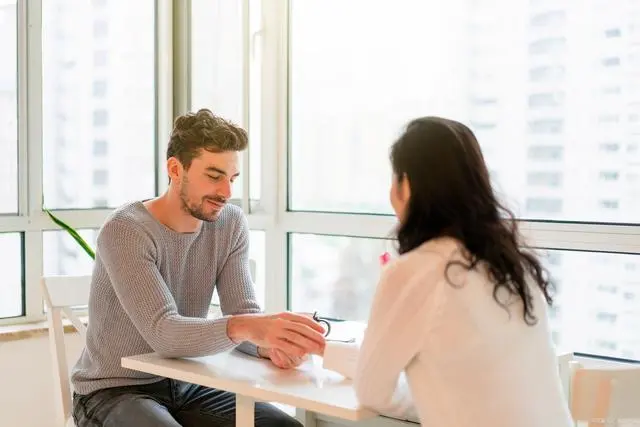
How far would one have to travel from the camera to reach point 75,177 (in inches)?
121

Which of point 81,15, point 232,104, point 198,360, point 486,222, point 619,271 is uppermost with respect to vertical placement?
A: point 81,15

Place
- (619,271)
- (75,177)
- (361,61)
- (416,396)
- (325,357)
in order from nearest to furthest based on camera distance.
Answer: (416,396), (325,357), (619,271), (361,61), (75,177)

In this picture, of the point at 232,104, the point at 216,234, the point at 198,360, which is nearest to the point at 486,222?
the point at 198,360

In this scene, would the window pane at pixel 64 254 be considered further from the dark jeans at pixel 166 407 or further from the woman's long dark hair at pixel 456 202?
the woman's long dark hair at pixel 456 202

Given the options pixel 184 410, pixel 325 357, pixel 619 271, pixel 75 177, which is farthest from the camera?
pixel 75 177

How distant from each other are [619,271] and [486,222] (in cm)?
95

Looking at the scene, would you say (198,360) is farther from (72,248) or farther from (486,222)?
(72,248)

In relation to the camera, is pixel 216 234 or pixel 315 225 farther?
pixel 315 225

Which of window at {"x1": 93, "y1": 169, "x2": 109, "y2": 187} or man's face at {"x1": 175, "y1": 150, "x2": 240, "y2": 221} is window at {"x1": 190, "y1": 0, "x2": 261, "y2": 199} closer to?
window at {"x1": 93, "y1": 169, "x2": 109, "y2": 187}

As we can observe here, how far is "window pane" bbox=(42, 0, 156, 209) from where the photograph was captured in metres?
3.01

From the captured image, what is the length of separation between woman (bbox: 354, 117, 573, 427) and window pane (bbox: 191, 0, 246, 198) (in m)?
1.72

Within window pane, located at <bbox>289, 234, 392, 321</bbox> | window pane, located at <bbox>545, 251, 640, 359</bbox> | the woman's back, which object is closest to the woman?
the woman's back

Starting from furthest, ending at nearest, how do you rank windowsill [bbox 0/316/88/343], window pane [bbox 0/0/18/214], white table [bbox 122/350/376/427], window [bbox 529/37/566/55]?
window pane [bbox 0/0/18/214] < windowsill [bbox 0/316/88/343] < window [bbox 529/37/566/55] < white table [bbox 122/350/376/427]

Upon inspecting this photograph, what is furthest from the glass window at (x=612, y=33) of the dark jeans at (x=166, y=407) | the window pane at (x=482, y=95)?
the dark jeans at (x=166, y=407)
